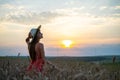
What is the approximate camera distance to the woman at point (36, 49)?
11008 mm

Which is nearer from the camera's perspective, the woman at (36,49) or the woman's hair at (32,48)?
the woman at (36,49)

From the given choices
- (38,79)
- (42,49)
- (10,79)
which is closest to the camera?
(38,79)

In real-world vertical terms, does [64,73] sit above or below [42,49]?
below

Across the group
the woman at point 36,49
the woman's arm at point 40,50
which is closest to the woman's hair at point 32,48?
the woman at point 36,49

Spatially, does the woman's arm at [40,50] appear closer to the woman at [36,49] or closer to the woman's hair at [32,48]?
the woman at [36,49]

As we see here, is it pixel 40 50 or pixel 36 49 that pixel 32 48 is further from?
pixel 40 50

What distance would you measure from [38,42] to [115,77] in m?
2.62

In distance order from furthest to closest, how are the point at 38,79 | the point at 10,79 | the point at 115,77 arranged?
the point at 115,77 < the point at 10,79 < the point at 38,79

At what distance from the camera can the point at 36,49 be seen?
1116cm

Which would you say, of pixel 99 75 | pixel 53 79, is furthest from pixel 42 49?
pixel 53 79

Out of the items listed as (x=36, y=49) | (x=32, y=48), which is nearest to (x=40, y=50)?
(x=36, y=49)

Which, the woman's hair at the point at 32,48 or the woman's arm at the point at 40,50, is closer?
the woman's arm at the point at 40,50

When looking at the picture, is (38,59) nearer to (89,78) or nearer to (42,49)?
(42,49)

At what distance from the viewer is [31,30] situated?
37.4ft
